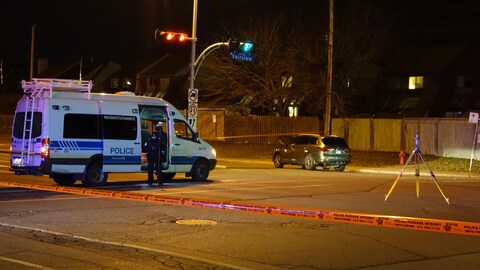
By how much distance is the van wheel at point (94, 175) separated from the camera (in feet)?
54.7

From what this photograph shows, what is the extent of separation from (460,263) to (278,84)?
34.5m

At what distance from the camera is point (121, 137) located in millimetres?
17188

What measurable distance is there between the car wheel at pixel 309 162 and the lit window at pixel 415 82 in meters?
43.6

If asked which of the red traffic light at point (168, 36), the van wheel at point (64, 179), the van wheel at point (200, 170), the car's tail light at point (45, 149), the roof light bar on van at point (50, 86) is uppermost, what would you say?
the red traffic light at point (168, 36)

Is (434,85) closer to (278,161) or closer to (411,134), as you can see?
(411,134)

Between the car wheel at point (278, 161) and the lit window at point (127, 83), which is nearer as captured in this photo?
the car wheel at point (278, 161)

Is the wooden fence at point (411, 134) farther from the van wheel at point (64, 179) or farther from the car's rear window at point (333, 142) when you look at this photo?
the van wheel at point (64, 179)

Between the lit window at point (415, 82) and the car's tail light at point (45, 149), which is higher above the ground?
the lit window at point (415, 82)

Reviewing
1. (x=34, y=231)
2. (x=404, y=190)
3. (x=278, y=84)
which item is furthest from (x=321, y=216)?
(x=278, y=84)

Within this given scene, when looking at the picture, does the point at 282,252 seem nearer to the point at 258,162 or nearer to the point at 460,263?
the point at 460,263

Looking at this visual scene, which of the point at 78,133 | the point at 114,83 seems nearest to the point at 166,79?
the point at 114,83

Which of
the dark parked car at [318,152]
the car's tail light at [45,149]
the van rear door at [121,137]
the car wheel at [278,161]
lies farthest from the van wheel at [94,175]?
the car wheel at [278,161]

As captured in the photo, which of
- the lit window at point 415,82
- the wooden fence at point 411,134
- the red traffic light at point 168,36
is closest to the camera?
the red traffic light at point 168,36

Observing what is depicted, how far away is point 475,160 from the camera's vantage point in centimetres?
3098
